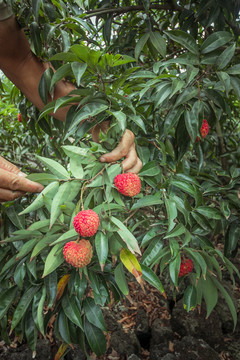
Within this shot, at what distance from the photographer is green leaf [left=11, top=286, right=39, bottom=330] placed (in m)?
0.85

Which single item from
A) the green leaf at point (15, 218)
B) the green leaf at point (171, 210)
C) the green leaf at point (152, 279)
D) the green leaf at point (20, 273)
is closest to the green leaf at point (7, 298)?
the green leaf at point (20, 273)

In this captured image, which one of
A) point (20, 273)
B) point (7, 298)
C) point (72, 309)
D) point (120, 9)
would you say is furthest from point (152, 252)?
point (120, 9)

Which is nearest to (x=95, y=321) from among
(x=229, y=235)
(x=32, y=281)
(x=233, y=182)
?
Result: (x=32, y=281)

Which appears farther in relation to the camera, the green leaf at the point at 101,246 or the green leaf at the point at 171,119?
the green leaf at the point at 171,119

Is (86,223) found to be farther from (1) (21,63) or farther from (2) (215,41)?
(1) (21,63)

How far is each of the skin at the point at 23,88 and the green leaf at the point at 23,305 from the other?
15.3 inches

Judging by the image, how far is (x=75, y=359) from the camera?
1.29 m

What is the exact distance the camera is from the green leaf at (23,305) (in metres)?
0.85

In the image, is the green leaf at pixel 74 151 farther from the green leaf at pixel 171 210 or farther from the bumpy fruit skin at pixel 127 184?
the green leaf at pixel 171 210

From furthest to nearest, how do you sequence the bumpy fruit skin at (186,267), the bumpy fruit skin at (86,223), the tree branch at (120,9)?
the tree branch at (120,9), the bumpy fruit skin at (186,267), the bumpy fruit skin at (86,223)

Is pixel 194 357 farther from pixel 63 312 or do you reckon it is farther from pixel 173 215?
pixel 173 215

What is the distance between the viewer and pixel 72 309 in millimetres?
853

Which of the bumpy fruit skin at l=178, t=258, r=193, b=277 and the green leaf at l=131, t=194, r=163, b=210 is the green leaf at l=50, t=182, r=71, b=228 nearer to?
the green leaf at l=131, t=194, r=163, b=210

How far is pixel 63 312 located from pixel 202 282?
434mm
